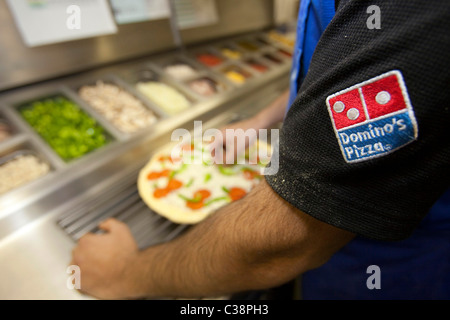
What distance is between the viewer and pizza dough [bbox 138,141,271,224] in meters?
1.22

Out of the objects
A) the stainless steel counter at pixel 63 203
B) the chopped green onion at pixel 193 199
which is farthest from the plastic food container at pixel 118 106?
the chopped green onion at pixel 193 199

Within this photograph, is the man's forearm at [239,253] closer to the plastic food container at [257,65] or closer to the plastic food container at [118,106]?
the plastic food container at [118,106]

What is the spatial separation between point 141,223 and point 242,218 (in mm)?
719

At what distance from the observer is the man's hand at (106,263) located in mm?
905

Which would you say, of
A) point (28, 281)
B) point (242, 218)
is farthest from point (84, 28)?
point (242, 218)

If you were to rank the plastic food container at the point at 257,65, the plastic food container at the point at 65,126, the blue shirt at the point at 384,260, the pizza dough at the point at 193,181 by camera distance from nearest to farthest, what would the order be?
the blue shirt at the point at 384,260 → the pizza dough at the point at 193,181 → the plastic food container at the point at 65,126 → the plastic food container at the point at 257,65

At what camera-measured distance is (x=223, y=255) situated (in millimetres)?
669

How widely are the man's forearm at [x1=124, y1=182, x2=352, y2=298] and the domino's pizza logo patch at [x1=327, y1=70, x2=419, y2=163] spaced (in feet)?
0.56

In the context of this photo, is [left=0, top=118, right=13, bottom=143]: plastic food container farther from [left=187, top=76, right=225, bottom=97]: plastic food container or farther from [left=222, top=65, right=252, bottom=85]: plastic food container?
[left=222, top=65, right=252, bottom=85]: plastic food container

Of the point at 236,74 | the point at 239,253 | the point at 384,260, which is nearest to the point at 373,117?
the point at 239,253

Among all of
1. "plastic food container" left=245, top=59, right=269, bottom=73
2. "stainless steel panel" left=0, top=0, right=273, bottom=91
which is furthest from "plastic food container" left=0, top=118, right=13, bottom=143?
"plastic food container" left=245, top=59, right=269, bottom=73

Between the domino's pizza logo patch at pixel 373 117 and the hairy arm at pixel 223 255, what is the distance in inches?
6.7

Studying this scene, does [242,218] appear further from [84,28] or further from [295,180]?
[84,28]
